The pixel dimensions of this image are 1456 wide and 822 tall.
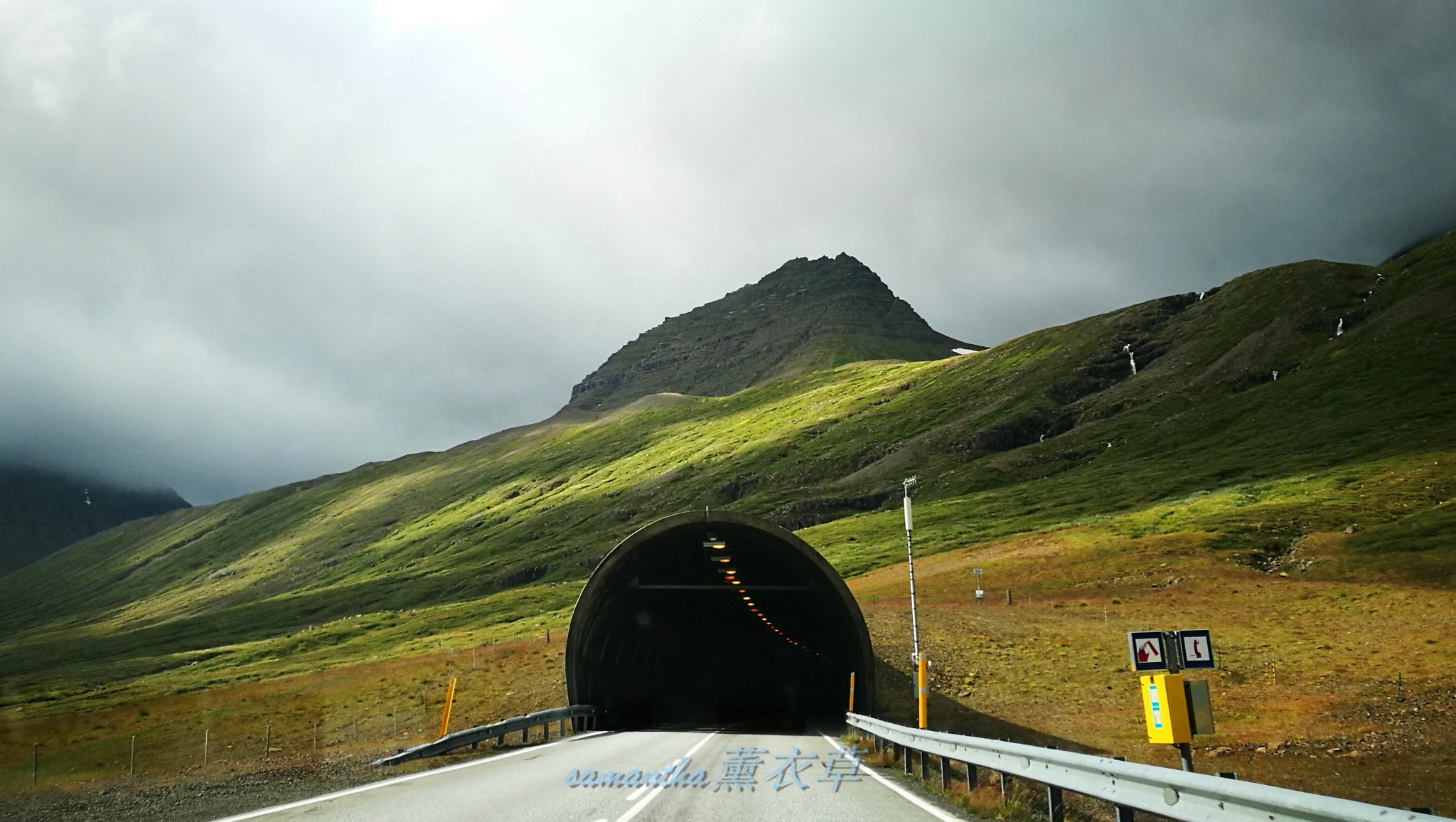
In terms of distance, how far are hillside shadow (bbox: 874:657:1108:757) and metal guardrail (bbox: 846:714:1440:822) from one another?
549 inches

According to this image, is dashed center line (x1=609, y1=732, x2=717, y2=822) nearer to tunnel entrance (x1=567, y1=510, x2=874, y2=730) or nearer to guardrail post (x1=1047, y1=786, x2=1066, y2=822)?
guardrail post (x1=1047, y1=786, x2=1066, y2=822)

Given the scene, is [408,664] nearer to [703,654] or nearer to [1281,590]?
[703,654]

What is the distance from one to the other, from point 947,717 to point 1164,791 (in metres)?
27.2

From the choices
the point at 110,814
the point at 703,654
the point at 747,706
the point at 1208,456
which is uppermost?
the point at 1208,456

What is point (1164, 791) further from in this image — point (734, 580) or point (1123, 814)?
point (734, 580)

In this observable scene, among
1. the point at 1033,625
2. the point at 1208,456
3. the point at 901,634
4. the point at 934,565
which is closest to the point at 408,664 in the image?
the point at 901,634

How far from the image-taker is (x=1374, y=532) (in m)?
61.7

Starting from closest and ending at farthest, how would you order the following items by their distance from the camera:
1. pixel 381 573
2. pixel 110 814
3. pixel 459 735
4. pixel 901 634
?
pixel 110 814 → pixel 459 735 → pixel 901 634 → pixel 381 573

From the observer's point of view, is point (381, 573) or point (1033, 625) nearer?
point (1033, 625)

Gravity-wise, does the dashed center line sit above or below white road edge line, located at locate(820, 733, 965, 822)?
above

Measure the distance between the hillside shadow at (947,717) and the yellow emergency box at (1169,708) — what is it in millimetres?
14325

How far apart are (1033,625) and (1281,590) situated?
14736 millimetres

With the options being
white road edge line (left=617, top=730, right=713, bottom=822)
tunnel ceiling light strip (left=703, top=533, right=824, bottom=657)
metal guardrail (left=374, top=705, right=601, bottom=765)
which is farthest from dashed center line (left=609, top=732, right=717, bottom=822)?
tunnel ceiling light strip (left=703, top=533, right=824, bottom=657)

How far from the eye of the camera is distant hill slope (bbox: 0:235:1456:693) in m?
94.4
